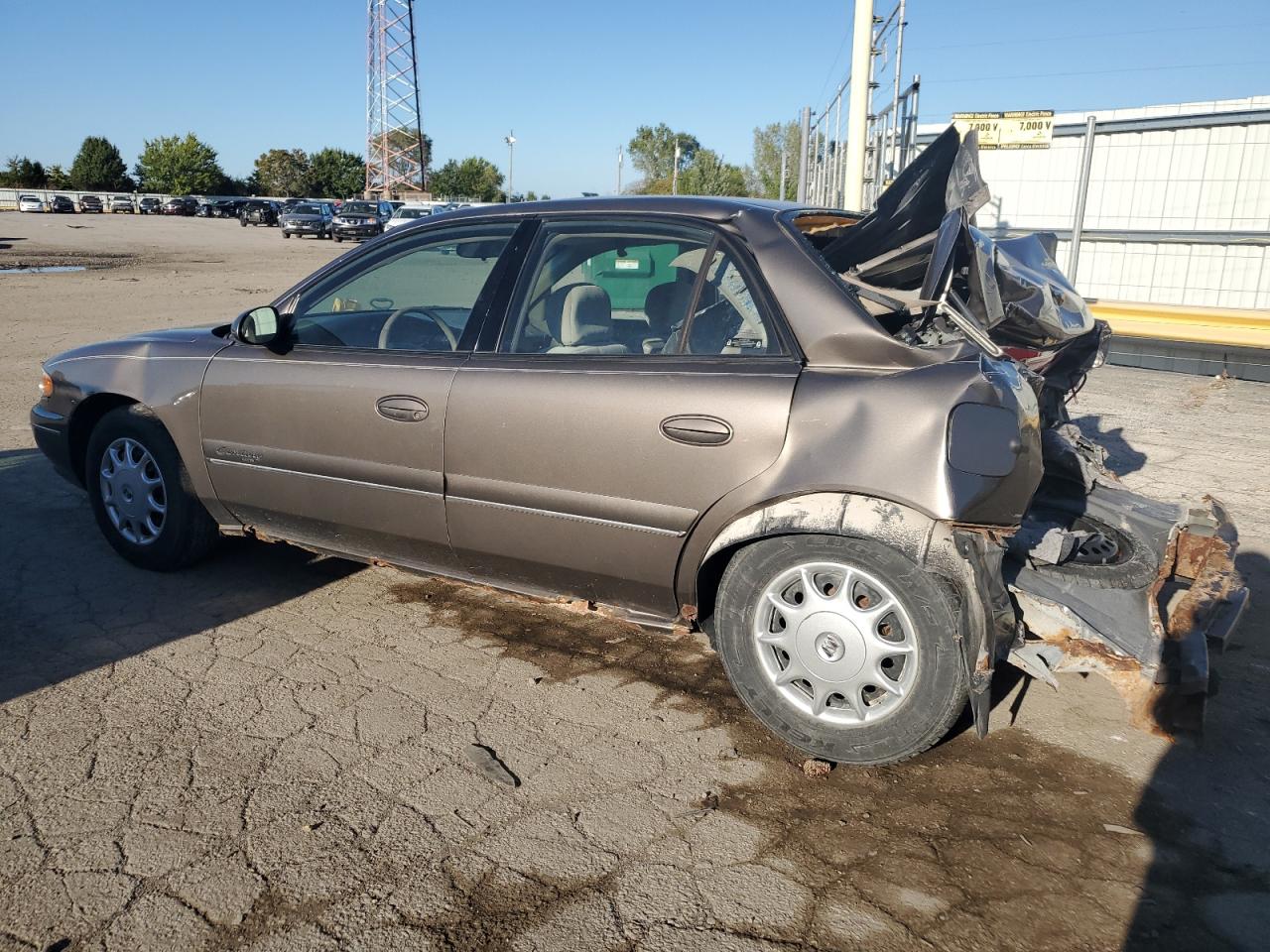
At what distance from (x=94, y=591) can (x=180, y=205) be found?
70964mm

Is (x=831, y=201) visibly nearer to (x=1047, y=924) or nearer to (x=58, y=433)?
(x=58, y=433)

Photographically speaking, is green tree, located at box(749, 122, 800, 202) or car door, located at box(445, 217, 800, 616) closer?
car door, located at box(445, 217, 800, 616)

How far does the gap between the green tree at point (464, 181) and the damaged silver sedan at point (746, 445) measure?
93.4 m

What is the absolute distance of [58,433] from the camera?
485cm

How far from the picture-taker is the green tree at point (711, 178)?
40.7 metres

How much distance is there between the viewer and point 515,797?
297 cm

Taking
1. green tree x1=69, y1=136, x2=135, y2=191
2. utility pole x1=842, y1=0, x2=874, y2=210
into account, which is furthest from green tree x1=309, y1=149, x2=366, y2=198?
utility pole x1=842, y1=0, x2=874, y2=210

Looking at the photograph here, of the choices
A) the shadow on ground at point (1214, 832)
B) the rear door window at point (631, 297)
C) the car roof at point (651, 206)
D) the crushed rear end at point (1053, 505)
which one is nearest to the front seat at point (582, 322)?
the rear door window at point (631, 297)

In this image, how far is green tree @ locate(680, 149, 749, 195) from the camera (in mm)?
40688

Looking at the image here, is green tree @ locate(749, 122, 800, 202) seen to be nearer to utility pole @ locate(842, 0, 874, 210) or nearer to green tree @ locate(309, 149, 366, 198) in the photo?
utility pole @ locate(842, 0, 874, 210)

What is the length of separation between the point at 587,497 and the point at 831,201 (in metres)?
12.5

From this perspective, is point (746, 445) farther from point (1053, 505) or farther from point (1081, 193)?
point (1081, 193)

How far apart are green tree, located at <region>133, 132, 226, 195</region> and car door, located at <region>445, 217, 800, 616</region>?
9582cm

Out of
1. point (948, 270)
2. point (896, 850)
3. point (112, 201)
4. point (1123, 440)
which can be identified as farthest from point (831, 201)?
point (112, 201)
